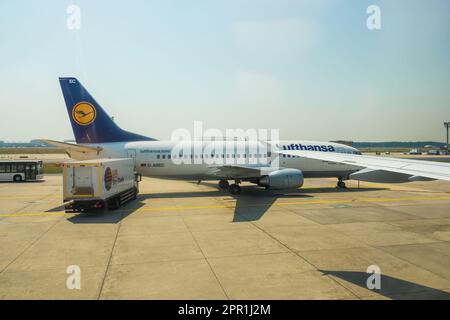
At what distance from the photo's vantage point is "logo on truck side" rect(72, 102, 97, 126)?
26438 mm

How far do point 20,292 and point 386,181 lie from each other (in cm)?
1046

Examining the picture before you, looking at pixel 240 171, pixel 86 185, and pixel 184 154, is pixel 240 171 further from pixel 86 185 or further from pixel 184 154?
pixel 86 185

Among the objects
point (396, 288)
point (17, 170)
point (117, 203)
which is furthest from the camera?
point (17, 170)

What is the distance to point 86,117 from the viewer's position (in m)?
26.7

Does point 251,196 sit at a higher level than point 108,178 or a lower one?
lower

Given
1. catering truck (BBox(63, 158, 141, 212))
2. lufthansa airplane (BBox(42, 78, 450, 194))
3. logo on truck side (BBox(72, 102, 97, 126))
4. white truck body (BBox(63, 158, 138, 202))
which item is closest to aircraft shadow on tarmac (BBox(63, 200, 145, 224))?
catering truck (BBox(63, 158, 141, 212))

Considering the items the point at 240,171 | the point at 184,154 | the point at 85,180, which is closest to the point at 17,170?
Result: the point at 184,154

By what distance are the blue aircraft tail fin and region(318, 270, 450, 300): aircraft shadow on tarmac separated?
869 inches

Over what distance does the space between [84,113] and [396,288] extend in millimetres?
24572

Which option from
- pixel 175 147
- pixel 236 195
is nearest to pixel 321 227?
pixel 236 195

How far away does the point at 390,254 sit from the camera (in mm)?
11844

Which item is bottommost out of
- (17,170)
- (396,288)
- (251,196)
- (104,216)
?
(396,288)

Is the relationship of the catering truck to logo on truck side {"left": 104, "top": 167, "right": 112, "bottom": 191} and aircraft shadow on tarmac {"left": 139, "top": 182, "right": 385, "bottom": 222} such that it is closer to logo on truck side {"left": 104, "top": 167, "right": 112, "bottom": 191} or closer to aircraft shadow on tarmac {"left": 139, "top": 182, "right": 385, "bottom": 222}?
logo on truck side {"left": 104, "top": 167, "right": 112, "bottom": 191}

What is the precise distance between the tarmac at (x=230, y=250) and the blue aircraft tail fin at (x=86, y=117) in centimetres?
663
